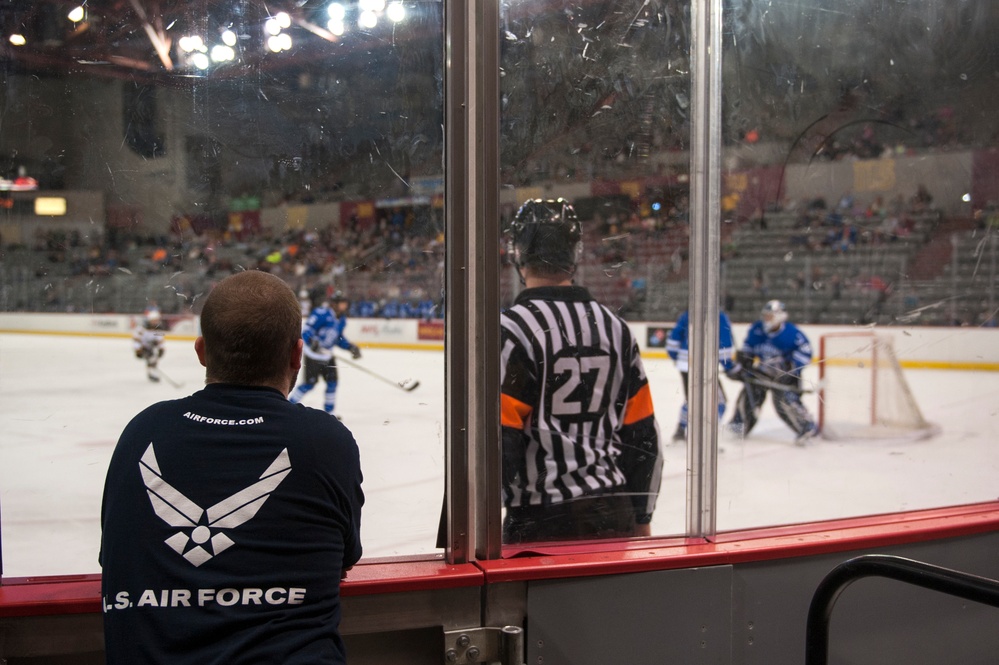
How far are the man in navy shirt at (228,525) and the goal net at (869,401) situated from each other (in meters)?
3.61

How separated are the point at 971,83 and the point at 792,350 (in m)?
3.32

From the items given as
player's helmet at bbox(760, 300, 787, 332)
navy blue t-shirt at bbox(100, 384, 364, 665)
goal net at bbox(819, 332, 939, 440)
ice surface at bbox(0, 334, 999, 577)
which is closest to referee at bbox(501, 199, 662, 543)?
ice surface at bbox(0, 334, 999, 577)

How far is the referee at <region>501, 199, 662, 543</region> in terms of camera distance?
1.69m

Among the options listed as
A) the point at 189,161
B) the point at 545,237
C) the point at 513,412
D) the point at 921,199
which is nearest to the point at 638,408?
the point at 513,412

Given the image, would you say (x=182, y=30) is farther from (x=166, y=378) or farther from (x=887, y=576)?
(x=166, y=378)

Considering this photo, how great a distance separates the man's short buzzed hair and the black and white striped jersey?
0.69 metres

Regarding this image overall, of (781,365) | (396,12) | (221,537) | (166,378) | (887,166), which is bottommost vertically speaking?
(166,378)

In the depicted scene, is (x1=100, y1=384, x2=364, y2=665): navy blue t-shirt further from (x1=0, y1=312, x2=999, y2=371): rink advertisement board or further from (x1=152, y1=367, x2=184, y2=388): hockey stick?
(x1=152, y1=367, x2=184, y2=388): hockey stick

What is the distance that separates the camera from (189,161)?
1576 mm

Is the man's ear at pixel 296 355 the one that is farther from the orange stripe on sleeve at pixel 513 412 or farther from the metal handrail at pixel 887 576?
the metal handrail at pixel 887 576

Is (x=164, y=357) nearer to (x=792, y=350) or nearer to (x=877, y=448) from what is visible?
(x=792, y=350)

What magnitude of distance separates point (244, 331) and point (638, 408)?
1.03 metres

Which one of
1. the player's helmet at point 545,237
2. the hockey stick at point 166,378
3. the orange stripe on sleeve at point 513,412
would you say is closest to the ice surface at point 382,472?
the orange stripe on sleeve at point 513,412

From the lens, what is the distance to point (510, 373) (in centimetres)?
167
